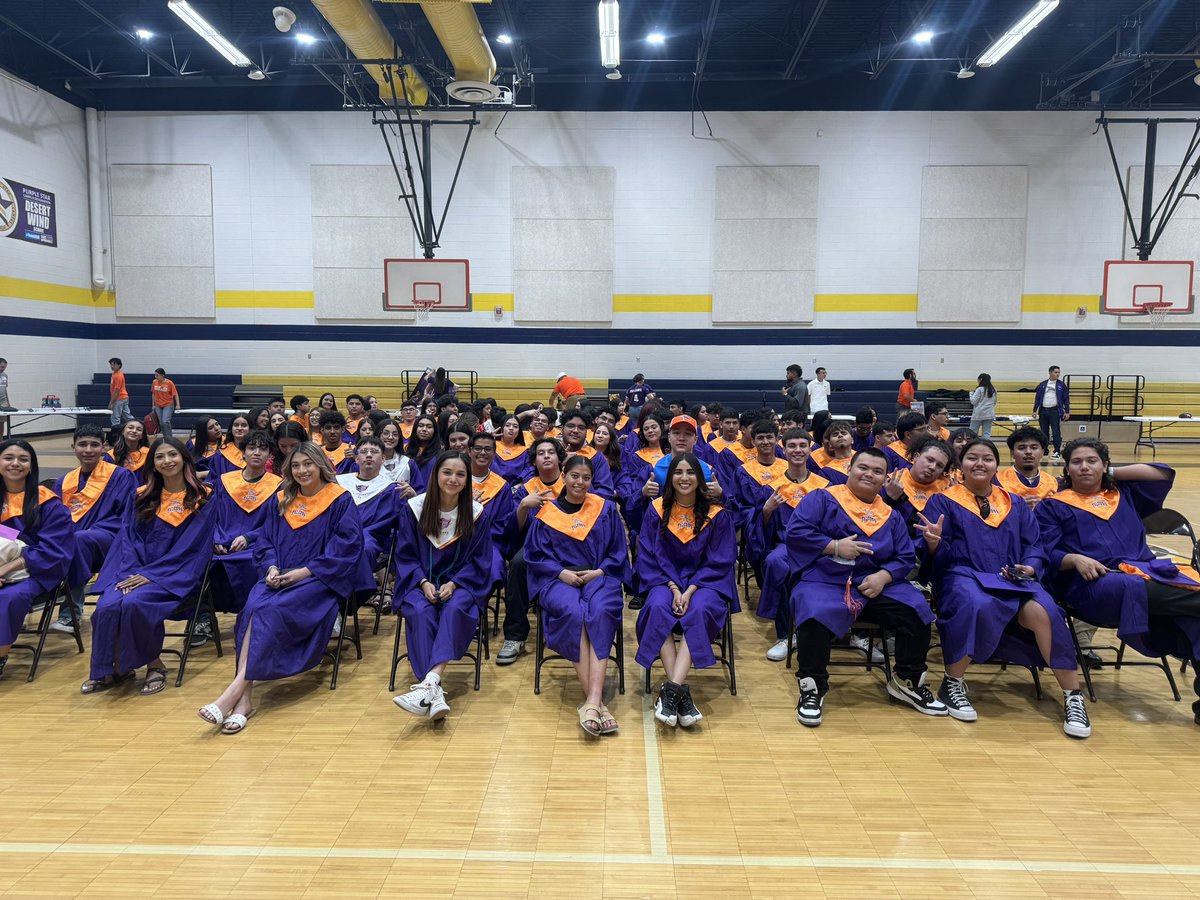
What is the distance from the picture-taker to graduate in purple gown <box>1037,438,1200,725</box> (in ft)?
13.9

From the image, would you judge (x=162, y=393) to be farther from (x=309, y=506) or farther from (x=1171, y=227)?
(x=1171, y=227)

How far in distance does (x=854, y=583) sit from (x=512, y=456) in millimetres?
3732

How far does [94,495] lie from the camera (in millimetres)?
5574

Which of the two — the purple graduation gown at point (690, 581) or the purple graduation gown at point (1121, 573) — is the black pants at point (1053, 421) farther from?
the purple graduation gown at point (690, 581)

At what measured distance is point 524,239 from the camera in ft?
57.1

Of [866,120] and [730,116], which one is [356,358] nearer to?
[730,116]

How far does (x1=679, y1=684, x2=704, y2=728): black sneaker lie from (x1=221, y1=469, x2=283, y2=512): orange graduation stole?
130 inches

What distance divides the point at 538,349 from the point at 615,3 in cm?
819

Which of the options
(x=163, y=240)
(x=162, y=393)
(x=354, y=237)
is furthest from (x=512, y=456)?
(x=163, y=240)

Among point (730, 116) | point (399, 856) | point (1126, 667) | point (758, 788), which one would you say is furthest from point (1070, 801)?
point (730, 116)

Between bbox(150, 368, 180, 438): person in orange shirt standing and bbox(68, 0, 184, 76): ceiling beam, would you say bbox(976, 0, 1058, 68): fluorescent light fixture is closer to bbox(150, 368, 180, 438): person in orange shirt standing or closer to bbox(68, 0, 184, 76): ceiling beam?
bbox(68, 0, 184, 76): ceiling beam

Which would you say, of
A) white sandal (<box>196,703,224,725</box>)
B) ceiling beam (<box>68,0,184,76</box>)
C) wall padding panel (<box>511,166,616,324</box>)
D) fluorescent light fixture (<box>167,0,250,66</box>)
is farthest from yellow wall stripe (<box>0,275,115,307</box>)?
white sandal (<box>196,703,224,725</box>)

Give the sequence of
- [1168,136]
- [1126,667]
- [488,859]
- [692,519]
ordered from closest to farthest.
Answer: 1. [488,859]
2. [692,519]
3. [1126,667]
4. [1168,136]

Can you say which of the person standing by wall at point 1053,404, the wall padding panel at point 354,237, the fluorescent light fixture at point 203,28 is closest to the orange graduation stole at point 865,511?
the person standing by wall at point 1053,404
